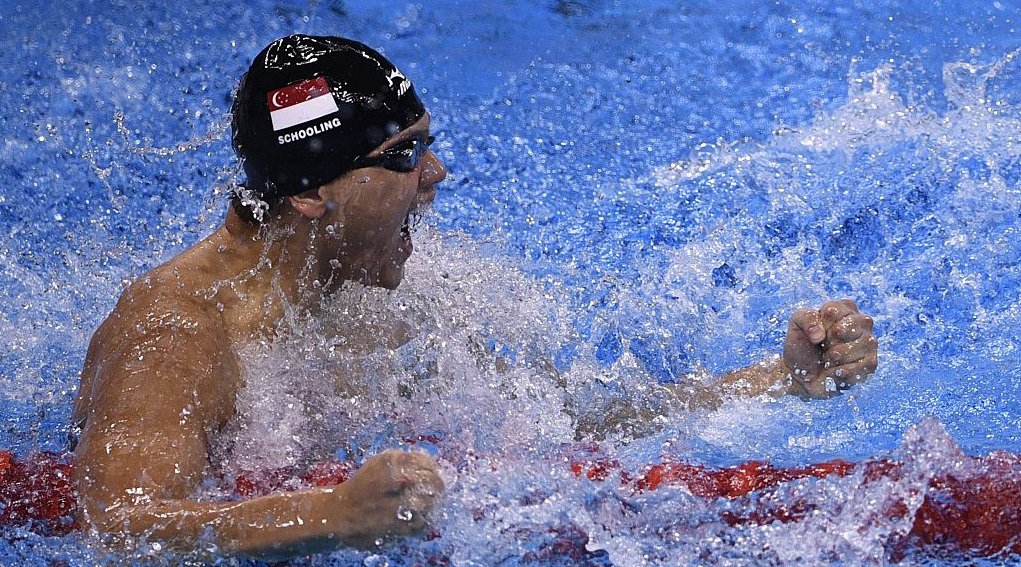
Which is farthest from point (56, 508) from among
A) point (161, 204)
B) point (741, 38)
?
point (741, 38)

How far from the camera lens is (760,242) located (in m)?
3.20

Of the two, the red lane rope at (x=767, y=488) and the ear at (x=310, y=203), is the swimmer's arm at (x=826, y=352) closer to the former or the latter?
the red lane rope at (x=767, y=488)

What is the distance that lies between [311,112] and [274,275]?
31 centimetres

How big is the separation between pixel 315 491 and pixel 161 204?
219cm

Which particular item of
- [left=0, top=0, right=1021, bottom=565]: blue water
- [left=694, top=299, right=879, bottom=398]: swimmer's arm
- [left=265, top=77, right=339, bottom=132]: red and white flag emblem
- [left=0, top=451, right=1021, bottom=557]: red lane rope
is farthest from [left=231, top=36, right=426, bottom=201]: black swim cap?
[left=694, top=299, right=879, bottom=398]: swimmer's arm

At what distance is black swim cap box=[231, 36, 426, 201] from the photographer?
6.39 ft

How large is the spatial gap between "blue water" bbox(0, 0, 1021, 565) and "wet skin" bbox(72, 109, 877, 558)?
0.37 ft

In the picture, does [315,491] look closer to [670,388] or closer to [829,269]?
[670,388]

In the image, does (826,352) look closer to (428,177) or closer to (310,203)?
(428,177)

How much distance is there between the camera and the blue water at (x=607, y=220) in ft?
6.97

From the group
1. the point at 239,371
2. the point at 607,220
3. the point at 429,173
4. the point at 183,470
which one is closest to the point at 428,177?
the point at 429,173

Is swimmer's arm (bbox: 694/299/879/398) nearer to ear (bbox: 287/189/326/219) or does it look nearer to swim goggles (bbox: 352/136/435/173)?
swim goggles (bbox: 352/136/435/173)

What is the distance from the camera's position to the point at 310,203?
1999 millimetres

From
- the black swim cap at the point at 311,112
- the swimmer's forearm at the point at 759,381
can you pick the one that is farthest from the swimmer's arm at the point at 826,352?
the black swim cap at the point at 311,112
